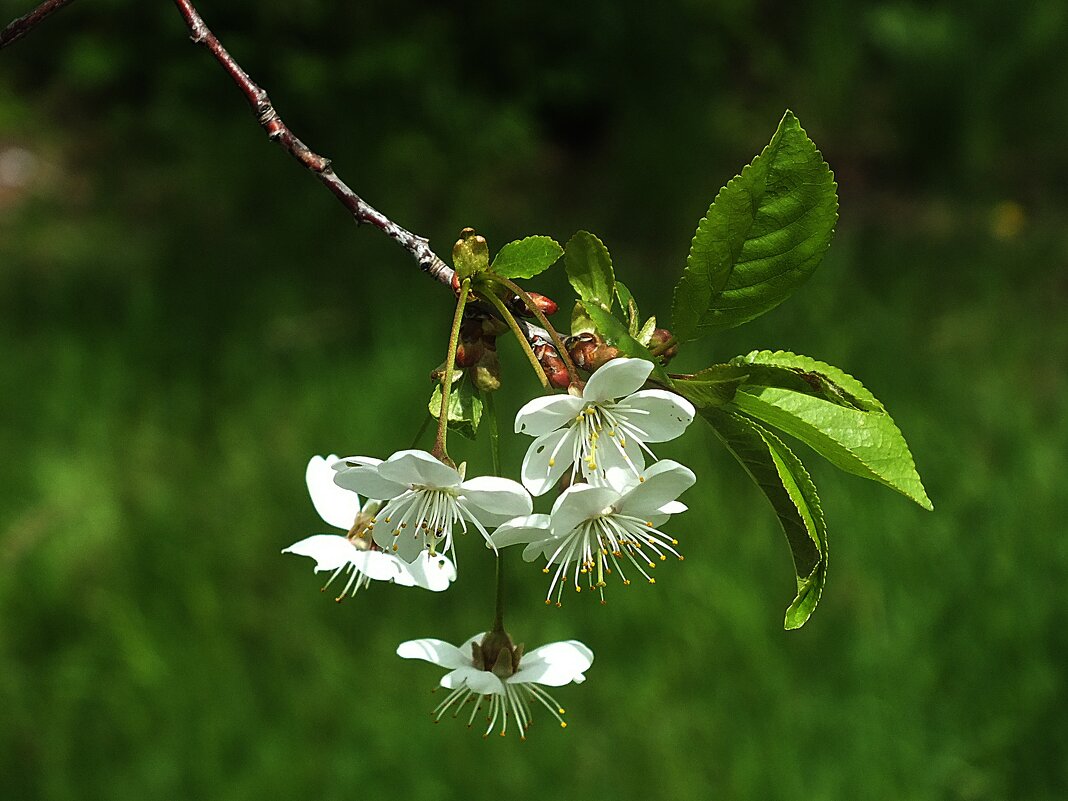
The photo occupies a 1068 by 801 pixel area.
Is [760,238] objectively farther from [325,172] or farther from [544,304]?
[325,172]

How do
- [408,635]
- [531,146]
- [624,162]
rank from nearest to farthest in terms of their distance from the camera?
[408,635]
[531,146]
[624,162]

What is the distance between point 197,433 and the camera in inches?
122

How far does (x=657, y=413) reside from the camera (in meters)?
0.72

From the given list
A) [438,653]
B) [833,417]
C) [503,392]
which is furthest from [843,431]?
[503,392]

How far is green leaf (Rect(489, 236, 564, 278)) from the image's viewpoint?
73 cm

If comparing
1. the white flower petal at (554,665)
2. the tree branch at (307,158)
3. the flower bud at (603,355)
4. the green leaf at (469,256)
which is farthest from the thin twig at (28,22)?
the white flower petal at (554,665)

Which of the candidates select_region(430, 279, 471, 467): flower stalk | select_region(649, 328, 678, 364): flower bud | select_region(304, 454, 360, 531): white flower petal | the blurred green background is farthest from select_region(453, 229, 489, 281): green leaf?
the blurred green background

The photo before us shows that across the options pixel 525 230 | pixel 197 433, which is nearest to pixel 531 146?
pixel 525 230

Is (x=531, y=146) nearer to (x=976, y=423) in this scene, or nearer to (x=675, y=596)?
(x=976, y=423)

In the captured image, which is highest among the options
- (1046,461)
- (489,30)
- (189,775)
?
(489,30)

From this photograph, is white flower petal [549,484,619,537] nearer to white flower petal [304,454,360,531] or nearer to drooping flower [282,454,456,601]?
drooping flower [282,454,456,601]

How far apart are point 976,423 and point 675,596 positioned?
101 cm

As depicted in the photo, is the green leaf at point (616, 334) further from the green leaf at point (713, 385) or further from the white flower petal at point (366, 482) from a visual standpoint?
the white flower petal at point (366, 482)

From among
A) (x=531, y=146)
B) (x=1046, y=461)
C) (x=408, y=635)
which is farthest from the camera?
(x=531, y=146)
